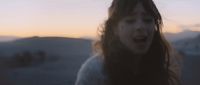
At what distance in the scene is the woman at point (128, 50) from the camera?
159 inches

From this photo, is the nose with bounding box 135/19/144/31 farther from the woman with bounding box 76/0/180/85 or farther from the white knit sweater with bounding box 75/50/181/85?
the white knit sweater with bounding box 75/50/181/85

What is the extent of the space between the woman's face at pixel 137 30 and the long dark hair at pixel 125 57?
39 mm

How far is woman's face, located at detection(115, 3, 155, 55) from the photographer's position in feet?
13.1

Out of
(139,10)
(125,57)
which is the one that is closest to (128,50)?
(125,57)

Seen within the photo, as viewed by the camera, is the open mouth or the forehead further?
the forehead

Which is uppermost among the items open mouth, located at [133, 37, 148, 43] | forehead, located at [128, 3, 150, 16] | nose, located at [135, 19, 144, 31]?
forehead, located at [128, 3, 150, 16]

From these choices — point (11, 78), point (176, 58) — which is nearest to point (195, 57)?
point (11, 78)

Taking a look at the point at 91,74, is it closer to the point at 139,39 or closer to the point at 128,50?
the point at 128,50

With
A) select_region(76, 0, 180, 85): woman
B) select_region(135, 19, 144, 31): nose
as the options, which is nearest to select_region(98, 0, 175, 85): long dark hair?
select_region(76, 0, 180, 85): woman

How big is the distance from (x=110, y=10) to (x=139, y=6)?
0.23 meters

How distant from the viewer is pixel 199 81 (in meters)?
19.2

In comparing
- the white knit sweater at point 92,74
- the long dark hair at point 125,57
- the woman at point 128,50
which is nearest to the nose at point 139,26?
the woman at point 128,50

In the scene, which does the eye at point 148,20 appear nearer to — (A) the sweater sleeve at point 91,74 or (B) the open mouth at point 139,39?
(B) the open mouth at point 139,39

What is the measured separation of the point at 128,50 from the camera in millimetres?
4105
